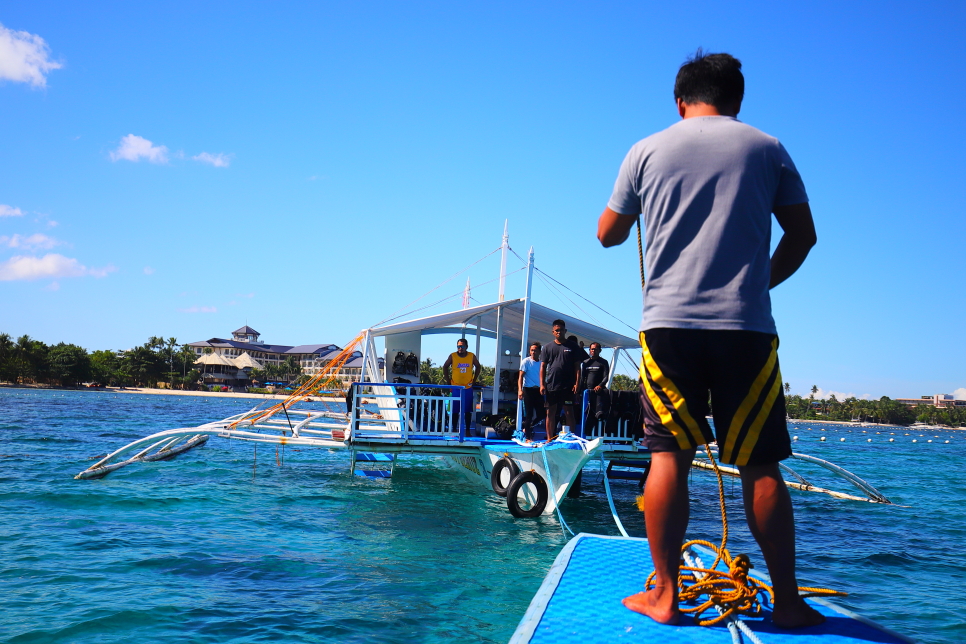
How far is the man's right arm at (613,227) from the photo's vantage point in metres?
2.67

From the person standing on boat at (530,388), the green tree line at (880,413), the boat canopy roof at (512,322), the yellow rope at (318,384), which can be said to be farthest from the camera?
the green tree line at (880,413)

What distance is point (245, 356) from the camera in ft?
454

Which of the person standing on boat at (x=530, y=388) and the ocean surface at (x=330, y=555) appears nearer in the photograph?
the ocean surface at (x=330, y=555)

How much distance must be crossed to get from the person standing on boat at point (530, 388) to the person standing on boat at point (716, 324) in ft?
30.4

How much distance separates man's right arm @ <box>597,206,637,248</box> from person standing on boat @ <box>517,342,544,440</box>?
906 centimetres

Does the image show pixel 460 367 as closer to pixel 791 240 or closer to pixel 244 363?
pixel 791 240

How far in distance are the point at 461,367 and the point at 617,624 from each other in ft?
38.3

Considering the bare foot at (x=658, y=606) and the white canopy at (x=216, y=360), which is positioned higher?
the white canopy at (x=216, y=360)

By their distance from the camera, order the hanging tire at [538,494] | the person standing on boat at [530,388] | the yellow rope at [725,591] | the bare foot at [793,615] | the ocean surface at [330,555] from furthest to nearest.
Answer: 1. the person standing on boat at [530,388]
2. the hanging tire at [538,494]
3. the ocean surface at [330,555]
4. the yellow rope at [725,591]
5. the bare foot at [793,615]

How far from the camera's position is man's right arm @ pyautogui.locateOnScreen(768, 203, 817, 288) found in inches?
99.3

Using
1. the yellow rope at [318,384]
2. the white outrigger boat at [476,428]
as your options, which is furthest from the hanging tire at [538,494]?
the yellow rope at [318,384]

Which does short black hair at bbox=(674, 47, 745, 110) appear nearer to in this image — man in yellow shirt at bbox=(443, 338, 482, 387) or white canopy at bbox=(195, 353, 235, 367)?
man in yellow shirt at bbox=(443, 338, 482, 387)

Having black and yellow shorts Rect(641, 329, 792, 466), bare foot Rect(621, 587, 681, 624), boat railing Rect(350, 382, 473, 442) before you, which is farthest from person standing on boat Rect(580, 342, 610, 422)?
black and yellow shorts Rect(641, 329, 792, 466)

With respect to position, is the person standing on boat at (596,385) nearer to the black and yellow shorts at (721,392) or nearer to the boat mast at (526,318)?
the boat mast at (526,318)
